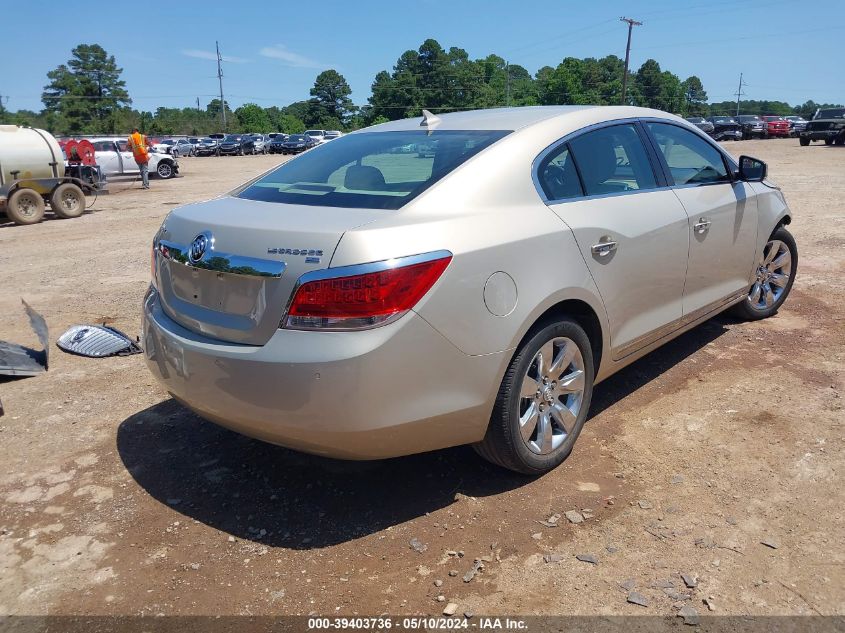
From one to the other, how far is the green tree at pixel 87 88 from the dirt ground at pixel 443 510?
109251mm

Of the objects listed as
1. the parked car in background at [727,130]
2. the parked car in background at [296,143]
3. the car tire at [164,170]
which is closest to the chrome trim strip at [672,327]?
the car tire at [164,170]

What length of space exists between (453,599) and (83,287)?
655 cm

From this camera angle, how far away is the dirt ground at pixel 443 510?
254 cm

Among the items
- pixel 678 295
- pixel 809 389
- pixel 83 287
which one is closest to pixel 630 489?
pixel 678 295

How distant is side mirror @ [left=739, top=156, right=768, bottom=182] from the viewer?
4714 mm

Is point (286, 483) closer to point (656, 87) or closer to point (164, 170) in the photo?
point (164, 170)

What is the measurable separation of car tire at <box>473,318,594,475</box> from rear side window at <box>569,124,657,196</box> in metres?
0.85

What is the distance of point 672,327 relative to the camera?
4.10m

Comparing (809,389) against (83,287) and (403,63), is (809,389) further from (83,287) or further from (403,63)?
(403,63)

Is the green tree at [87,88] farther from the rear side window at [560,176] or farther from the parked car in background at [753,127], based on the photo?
the rear side window at [560,176]

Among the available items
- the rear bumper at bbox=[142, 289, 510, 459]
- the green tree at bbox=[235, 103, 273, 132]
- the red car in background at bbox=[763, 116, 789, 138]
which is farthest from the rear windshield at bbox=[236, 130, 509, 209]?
the green tree at bbox=[235, 103, 273, 132]

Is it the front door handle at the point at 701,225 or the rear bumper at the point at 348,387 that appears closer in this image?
the rear bumper at the point at 348,387

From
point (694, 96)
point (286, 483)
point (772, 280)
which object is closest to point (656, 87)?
point (694, 96)

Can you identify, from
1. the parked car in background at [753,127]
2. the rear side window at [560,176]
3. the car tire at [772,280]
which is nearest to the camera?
the rear side window at [560,176]
